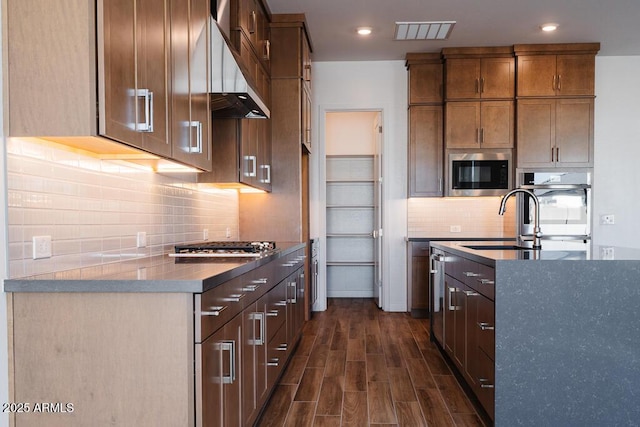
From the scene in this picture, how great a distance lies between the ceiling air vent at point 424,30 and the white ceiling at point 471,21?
72mm

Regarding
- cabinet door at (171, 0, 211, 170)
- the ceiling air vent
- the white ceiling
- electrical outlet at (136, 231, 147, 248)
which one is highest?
the white ceiling

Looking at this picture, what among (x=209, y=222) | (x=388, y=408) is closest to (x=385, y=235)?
(x=209, y=222)

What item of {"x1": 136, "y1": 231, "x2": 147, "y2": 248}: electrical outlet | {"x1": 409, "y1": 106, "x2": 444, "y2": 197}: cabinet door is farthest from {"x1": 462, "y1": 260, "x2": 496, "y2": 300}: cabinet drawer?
{"x1": 409, "y1": 106, "x2": 444, "y2": 197}: cabinet door

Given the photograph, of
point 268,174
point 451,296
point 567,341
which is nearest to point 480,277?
point 567,341

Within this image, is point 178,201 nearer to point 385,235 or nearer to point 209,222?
point 209,222

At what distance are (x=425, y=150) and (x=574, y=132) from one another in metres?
1.52

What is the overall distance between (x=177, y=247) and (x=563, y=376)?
6.62 feet

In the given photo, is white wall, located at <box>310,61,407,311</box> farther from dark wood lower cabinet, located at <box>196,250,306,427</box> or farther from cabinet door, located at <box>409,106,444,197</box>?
dark wood lower cabinet, located at <box>196,250,306,427</box>

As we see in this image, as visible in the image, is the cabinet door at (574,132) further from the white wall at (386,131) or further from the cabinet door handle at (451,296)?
the cabinet door handle at (451,296)

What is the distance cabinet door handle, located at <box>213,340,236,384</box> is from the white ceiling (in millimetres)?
3129

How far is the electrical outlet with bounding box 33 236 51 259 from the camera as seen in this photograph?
168cm

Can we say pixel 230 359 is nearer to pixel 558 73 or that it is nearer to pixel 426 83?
pixel 426 83

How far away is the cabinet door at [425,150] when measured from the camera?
5.29m

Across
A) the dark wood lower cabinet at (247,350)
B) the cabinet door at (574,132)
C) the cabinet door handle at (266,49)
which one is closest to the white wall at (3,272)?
the dark wood lower cabinet at (247,350)
